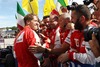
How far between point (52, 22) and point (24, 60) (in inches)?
83.4

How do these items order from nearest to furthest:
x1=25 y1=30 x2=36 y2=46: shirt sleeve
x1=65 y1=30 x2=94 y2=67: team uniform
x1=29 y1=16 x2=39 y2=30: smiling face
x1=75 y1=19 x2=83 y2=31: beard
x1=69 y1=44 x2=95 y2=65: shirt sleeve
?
x1=69 y1=44 x2=95 y2=65: shirt sleeve, x1=65 y1=30 x2=94 y2=67: team uniform, x1=75 y1=19 x2=83 y2=31: beard, x1=25 y1=30 x2=36 y2=46: shirt sleeve, x1=29 y1=16 x2=39 y2=30: smiling face

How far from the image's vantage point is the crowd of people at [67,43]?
11.9ft

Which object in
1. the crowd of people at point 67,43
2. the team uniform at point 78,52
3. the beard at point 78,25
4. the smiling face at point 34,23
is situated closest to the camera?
the crowd of people at point 67,43

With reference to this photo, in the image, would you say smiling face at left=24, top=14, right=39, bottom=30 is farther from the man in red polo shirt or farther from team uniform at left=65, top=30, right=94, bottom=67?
team uniform at left=65, top=30, right=94, bottom=67

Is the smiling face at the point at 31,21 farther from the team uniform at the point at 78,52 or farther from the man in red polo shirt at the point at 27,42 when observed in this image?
the team uniform at the point at 78,52

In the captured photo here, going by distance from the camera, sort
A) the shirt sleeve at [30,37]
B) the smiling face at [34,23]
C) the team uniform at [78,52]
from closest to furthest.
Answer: the team uniform at [78,52], the shirt sleeve at [30,37], the smiling face at [34,23]

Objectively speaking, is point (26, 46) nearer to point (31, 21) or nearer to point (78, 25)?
point (31, 21)

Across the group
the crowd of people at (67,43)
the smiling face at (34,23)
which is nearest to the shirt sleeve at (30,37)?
the crowd of people at (67,43)

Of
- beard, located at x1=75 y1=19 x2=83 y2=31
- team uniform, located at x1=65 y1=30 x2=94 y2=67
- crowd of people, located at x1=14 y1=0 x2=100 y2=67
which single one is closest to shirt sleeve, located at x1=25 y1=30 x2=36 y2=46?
crowd of people, located at x1=14 y1=0 x2=100 y2=67

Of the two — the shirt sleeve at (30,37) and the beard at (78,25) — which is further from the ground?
the beard at (78,25)

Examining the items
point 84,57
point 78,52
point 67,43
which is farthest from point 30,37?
point 84,57

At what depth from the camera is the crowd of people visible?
363cm

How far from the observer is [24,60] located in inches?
204

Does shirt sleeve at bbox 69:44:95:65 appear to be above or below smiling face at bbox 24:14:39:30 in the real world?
below
